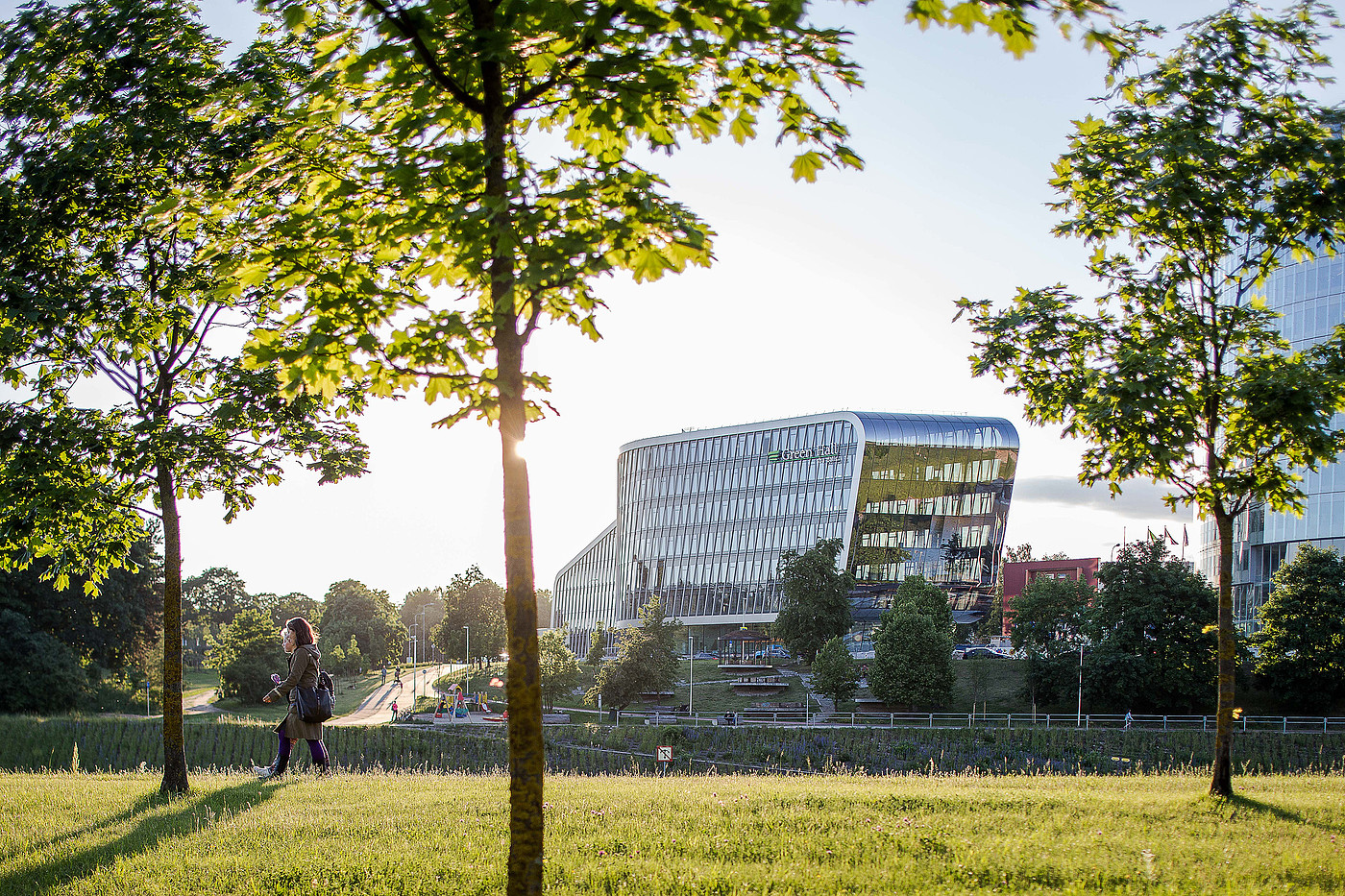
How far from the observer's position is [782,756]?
154 ft

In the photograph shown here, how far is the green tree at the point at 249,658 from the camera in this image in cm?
7325

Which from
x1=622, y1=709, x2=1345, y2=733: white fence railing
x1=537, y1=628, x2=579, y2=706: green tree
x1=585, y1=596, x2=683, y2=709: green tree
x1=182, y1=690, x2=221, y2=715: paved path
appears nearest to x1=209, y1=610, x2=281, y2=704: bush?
x1=182, y1=690, x2=221, y2=715: paved path

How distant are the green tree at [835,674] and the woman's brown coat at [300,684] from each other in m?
50.7

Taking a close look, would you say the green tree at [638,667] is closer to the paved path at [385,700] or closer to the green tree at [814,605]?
the green tree at [814,605]

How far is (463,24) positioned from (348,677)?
11270 cm

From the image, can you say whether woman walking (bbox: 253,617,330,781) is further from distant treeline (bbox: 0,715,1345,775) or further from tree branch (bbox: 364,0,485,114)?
distant treeline (bbox: 0,715,1345,775)

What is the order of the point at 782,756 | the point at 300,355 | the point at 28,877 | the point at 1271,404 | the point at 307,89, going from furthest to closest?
the point at 782,756
the point at 1271,404
the point at 28,877
the point at 307,89
the point at 300,355

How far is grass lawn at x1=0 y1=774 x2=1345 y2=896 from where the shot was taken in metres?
7.10

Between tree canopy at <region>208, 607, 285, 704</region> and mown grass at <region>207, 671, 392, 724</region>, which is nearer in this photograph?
mown grass at <region>207, 671, 392, 724</region>

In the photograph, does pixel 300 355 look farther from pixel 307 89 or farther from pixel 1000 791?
pixel 1000 791

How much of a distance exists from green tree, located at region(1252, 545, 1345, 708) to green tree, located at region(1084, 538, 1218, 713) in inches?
111

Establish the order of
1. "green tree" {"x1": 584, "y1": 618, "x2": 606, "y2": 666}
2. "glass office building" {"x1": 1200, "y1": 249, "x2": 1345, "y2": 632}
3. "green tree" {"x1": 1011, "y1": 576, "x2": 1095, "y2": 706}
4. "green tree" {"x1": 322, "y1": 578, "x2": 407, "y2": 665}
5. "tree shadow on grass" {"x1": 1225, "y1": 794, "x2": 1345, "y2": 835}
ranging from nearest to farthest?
"tree shadow on grass" {"x1": 1225, "y1": 794, "x2": 1345, "y2": 835} → "green tree" {"x1": 1011, "y1": 576, "x2": 1095, "y2": 706} → "glass office building" {"x1": 1200, "y1": 249, "x2": 1345, "y2": 632} → "green tree" {"x1": 584, "y1": 618, "x2": 606, "y2": 666} → "green tree" {"x1": 322, "y1": 578, "x2": 407, "y2": 665}

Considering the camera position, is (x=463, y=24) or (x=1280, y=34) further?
(x=1280, y=34)

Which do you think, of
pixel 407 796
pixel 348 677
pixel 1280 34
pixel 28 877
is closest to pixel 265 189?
pixel 28 877
